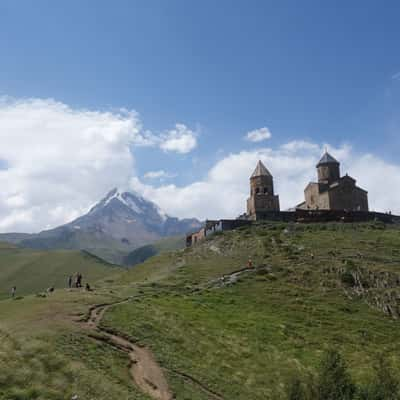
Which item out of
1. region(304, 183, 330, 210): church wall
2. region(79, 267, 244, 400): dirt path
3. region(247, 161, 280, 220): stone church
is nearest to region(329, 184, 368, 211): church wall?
region(304, 183, 330, 210): church wall

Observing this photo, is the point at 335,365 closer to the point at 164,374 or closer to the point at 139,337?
the point at 164,374

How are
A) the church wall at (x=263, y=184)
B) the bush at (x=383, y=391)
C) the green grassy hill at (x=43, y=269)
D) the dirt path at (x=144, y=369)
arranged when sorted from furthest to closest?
the green grassy hill at (x=43, y=269) < the church wall at (x=263, y=184) < the dirt path at (x=144, y=369) < the bush at (x=383, y=391)

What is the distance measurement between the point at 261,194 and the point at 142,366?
53693 mm

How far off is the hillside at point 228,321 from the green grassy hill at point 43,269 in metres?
47.6

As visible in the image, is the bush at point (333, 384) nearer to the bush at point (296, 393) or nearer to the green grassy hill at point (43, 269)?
the bush at point (296, 393)

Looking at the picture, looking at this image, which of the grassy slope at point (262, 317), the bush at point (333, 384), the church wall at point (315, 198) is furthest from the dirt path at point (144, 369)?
the church wall at point (315, 198)

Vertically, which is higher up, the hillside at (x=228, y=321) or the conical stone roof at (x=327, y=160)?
the conical stone roof at (x=327, y=160)

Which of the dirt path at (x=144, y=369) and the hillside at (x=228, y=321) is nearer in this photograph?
the dirt path at (x=144, y=369)

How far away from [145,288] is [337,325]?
696 inches

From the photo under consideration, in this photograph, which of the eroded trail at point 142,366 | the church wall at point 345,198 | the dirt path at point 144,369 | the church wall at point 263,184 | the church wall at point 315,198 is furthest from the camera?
the church wall at point 315,198

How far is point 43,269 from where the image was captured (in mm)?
112062

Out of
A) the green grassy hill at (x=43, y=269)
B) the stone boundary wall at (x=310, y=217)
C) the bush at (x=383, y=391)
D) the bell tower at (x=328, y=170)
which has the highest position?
the bell tower at (x=328, y=170)

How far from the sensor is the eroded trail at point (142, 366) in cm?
1975

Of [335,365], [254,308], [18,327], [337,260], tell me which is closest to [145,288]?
[254,308]
